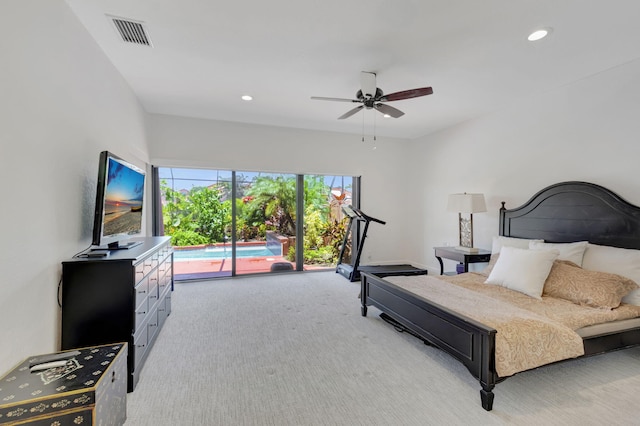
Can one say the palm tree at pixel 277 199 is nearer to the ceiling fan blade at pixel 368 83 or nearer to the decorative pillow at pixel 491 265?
the ceiling fan blade at pixel 368 83

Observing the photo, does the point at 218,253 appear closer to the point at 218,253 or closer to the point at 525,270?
the point at 218,253

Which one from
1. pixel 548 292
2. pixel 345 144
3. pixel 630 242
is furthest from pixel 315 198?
pixel 630 242

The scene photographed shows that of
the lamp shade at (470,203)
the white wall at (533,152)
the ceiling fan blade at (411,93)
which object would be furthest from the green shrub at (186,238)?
the white wall at (533,152)

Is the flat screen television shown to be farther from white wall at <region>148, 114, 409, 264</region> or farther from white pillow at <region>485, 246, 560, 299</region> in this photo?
white pillow at <region>485, 246, 560, 299</region>

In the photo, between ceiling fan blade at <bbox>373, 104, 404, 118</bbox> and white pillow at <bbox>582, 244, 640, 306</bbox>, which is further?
ceiling fan blade at <bbox>373, 104, 404, 118</bbox>

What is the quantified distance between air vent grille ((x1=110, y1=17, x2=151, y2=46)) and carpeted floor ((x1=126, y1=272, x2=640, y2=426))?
288cm

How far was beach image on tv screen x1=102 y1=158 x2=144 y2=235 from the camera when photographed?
2383 millimetres

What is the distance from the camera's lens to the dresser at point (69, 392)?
1.29 m

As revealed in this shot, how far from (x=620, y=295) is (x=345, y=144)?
14.9 feet

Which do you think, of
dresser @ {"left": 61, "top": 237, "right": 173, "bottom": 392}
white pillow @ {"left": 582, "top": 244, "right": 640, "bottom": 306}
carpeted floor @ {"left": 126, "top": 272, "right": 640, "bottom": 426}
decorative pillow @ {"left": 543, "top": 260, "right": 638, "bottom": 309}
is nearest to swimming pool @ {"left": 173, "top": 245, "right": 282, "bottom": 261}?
carpeted floor @ {"left": 126, "top": 272, "right": 640, "bottom": 426}

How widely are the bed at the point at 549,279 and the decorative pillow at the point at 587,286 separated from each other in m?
0.03

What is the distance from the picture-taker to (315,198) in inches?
233

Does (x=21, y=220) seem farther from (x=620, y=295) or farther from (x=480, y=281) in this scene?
(x=620, y=295)

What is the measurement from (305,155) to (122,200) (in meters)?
3.51
